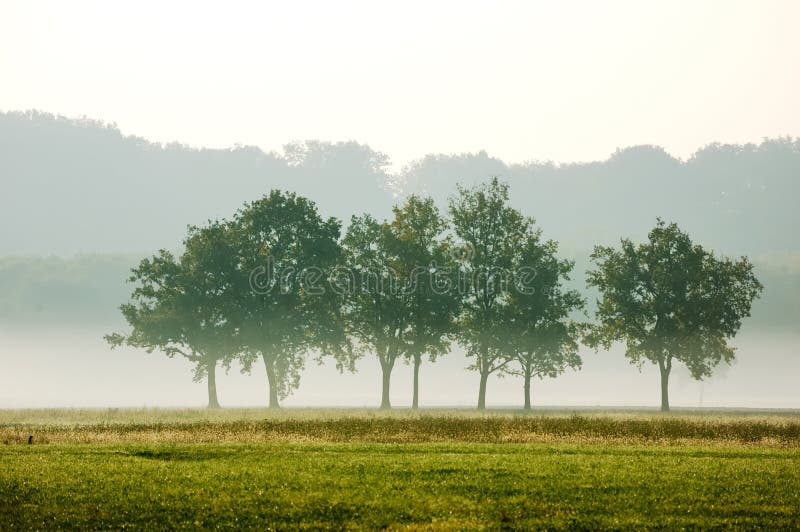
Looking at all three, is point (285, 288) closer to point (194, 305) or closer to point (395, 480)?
point (194, 305)

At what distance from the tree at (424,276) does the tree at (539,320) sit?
5.03 metres

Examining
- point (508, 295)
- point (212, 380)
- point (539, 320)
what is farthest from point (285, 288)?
point (539, 320)

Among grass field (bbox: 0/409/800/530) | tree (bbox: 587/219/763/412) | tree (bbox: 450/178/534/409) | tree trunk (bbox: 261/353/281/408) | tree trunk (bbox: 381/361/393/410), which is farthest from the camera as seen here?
tree trunk (bbox: 261/353/281/408)

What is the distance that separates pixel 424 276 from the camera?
81.8 meters

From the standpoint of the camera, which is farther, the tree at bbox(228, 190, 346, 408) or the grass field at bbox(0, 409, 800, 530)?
the tree at bbox(228, 190, 346, 408)

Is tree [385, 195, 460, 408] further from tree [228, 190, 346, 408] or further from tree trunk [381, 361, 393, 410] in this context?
tree [228, 190, 346, 408]

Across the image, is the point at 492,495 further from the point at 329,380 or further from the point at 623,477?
the point at 329,380

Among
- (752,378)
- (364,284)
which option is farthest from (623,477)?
(752,378)

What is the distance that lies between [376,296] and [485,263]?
9.95 m

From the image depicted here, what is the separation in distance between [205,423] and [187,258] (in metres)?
33.9

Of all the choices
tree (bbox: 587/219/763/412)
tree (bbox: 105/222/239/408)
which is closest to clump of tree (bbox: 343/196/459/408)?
tree (bbox: 105/222/239/408)

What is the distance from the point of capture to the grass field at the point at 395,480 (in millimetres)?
24000

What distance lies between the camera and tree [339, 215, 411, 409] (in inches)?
3172

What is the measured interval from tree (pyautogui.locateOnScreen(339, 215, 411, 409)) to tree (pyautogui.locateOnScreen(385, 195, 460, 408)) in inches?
23.4
